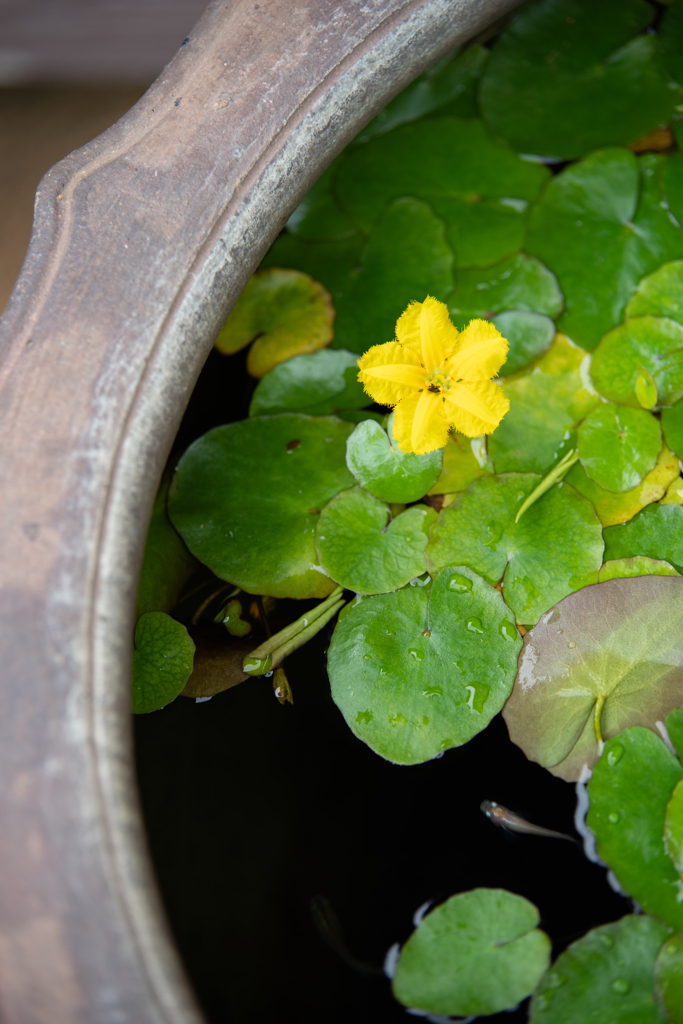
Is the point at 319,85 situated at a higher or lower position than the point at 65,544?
higher

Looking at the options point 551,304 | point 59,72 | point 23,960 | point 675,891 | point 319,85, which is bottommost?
point 675,891

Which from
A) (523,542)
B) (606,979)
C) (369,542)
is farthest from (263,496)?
(606,979)

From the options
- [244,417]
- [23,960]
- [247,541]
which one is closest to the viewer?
[23,960]

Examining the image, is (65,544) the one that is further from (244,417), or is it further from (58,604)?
(244,417)

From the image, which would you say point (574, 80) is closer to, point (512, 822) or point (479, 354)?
point (479, 354)

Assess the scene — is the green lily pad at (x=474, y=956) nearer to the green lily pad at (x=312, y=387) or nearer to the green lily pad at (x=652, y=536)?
the green lily pad at (x=652, y=536)

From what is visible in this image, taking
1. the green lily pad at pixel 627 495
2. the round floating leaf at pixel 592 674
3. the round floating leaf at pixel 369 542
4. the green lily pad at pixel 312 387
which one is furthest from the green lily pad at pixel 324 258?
the round floating leaf at pixel 592 674

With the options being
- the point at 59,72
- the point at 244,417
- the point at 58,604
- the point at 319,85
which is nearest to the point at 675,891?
the point at 58,604
